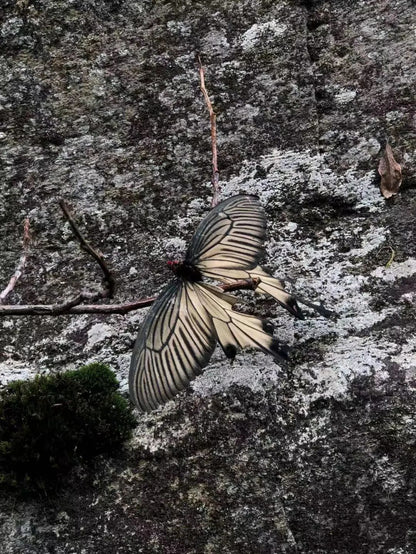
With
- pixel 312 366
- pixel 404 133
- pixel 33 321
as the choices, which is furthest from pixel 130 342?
pixel 404 133

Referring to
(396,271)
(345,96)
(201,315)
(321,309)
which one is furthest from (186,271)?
(345,96)

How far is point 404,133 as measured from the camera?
6.12 ft

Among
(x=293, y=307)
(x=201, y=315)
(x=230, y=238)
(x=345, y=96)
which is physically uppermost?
(x=345, y=96)

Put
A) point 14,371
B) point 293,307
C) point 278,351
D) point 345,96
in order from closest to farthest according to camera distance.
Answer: point 278,351, point 293,307, point 14,371, point 345,96

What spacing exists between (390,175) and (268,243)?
0.39 meters

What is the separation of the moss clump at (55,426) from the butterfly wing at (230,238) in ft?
1.44

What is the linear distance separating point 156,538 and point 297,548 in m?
0.31

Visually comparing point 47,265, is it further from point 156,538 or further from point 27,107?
point 156,538

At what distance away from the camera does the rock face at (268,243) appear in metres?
1.41

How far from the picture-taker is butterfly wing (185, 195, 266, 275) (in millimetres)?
1437

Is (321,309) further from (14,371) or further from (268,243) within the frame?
(14,371)

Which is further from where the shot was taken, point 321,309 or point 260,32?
point 260,32

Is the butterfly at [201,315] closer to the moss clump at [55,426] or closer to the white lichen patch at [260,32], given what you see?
the moss clump at [55,426]

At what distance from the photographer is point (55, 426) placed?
149 cm
